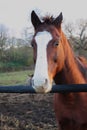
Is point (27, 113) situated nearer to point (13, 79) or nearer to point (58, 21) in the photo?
point (58, 21)

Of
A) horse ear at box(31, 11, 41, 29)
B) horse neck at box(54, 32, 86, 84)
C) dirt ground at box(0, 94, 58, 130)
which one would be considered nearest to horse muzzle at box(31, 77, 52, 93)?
horse neck at box(54, 32, 86, 84)

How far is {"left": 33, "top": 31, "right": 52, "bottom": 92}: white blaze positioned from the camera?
327cm

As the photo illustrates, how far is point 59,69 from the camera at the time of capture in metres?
3.78

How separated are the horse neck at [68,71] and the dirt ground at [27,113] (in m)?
2.95

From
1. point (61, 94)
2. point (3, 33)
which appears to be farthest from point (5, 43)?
point (61, 94)

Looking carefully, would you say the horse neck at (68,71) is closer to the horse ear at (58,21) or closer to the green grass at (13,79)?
the horse ear at (58,21)

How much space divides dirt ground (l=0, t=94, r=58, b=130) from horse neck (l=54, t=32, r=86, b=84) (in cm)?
295

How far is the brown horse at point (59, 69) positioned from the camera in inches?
133

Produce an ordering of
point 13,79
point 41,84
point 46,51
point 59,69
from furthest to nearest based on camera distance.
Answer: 1. point 13,79
2. point 59,69
3. point 46,51
4. point 41,84

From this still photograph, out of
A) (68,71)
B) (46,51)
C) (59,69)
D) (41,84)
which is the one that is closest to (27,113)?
(68,71)

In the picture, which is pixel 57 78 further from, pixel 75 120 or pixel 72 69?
pixel 75 120

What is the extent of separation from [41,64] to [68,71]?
28.7 inches

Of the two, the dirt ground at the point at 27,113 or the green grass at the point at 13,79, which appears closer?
the dirt ground at the point at 27,113

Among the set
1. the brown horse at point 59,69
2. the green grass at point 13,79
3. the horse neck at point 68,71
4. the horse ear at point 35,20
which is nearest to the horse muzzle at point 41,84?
the brown horse at point 59,69
